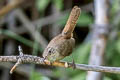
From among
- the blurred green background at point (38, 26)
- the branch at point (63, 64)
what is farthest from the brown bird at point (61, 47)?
the blurred green background at point (38, 26)

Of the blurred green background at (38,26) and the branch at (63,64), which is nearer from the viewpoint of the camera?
the branch at (63,64)

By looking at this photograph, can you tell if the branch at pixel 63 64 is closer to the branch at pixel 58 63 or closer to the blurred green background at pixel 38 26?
the branch at pixel 58 63

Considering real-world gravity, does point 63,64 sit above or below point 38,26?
below

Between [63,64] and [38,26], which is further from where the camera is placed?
[38,26]

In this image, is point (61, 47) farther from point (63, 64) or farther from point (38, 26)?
point (38, 26)

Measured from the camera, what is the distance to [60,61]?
1377mm

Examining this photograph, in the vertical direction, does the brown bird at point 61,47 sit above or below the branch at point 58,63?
above

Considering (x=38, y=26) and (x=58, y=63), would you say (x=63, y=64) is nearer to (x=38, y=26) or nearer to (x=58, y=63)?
(x=58, y=63)

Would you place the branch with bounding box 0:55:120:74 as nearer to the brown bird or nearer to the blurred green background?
the brown bird

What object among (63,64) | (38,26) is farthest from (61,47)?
(38,26)

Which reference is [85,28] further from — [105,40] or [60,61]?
[60,61]

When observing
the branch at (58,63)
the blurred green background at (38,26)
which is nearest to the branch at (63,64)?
the branch at (58,63)

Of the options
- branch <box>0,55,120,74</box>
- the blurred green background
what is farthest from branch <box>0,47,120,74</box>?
the blurred green background

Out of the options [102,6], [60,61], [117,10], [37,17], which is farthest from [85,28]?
[60,61]
